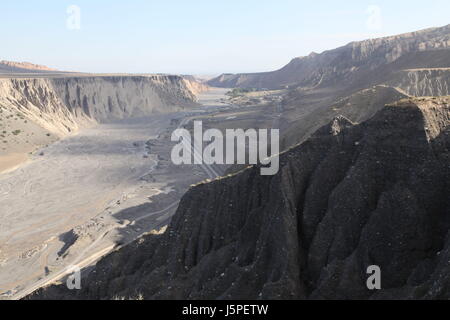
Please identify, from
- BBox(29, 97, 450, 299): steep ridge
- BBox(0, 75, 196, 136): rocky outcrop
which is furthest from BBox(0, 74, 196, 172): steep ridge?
BBox(29, 97, 450, 299): steep ridge

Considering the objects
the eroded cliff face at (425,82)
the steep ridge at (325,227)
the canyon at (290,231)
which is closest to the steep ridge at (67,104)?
the canyon at (290,231)

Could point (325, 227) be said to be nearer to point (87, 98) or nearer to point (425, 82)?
point (425, 82)

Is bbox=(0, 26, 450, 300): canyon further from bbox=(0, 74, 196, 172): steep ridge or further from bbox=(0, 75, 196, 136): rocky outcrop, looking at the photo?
bbox=(0, 75, 196, 136): rocky outcrop

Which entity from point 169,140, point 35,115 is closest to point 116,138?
point 169,140

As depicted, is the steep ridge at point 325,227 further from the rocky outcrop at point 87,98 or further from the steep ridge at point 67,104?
the rocky outcrop at point 87,98

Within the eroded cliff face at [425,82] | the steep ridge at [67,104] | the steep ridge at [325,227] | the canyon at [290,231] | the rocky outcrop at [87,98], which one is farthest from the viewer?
the rocky outcrop at [87,98]

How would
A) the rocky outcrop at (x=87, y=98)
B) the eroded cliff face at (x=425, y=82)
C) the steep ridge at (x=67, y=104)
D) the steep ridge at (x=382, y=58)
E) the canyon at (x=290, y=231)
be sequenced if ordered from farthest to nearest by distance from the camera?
the rocky outcrop at (x=87, y=98) < the steep ridge at (x=382, y=58) < the steep ridge at (x=67, y=104) < the eroded cliff face at (x=425, y=82) < the canyon at (x=290, y=231)

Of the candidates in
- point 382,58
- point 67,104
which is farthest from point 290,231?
point 382,58
